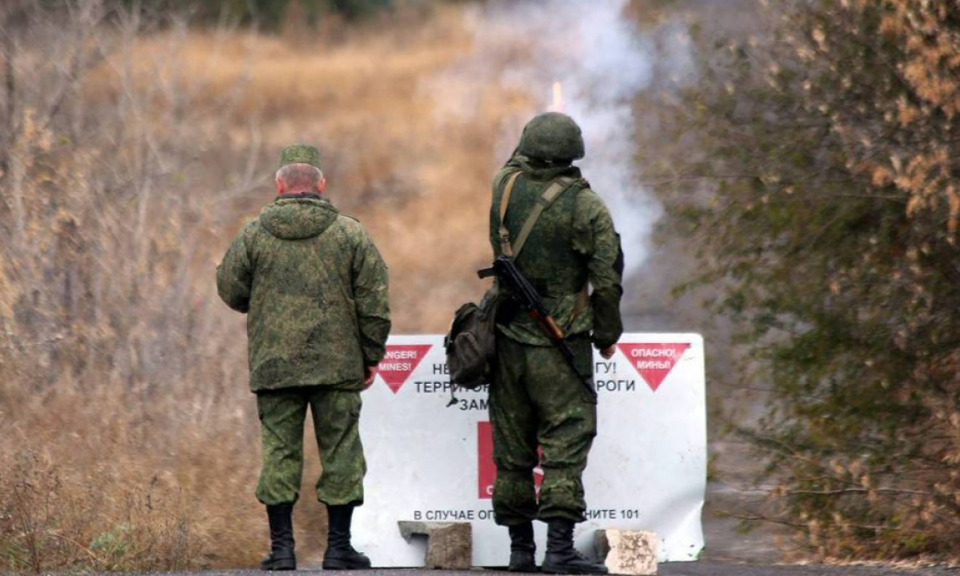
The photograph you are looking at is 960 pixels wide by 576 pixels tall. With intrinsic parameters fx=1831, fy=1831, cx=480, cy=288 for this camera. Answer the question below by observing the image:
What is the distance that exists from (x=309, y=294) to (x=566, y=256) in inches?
44.4

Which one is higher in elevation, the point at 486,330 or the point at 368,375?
the point at 486,330

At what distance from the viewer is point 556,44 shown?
1656 cm

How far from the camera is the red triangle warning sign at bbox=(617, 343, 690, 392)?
28.0 ft

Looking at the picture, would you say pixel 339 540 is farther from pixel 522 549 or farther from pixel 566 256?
pixel 566 256

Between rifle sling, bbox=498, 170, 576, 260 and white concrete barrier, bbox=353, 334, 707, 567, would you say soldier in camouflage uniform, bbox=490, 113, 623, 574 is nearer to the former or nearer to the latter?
rifle sling, bbox=498, 170, 576, 260

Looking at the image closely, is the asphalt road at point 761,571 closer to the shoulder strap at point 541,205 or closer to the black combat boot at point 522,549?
the black combat boot at point 522,549

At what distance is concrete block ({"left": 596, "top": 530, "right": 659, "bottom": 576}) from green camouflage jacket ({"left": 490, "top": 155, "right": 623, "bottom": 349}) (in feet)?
3.09

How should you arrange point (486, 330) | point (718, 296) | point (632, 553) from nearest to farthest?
1. point (486, 330)
2. point (632, 553)
3. point (718, 296)

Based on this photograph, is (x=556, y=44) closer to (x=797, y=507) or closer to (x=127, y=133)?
(x=127, y=133)

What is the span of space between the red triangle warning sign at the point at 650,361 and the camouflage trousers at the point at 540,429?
1.79 feet

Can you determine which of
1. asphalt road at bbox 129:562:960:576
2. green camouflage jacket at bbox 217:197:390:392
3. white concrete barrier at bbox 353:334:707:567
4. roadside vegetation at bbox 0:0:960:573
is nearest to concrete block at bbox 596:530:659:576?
white concrete barrier at bbox 353:334:707:567

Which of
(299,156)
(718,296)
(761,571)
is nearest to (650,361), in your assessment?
(761,571)

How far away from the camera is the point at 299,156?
8102 mm

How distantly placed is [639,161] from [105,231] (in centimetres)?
325
